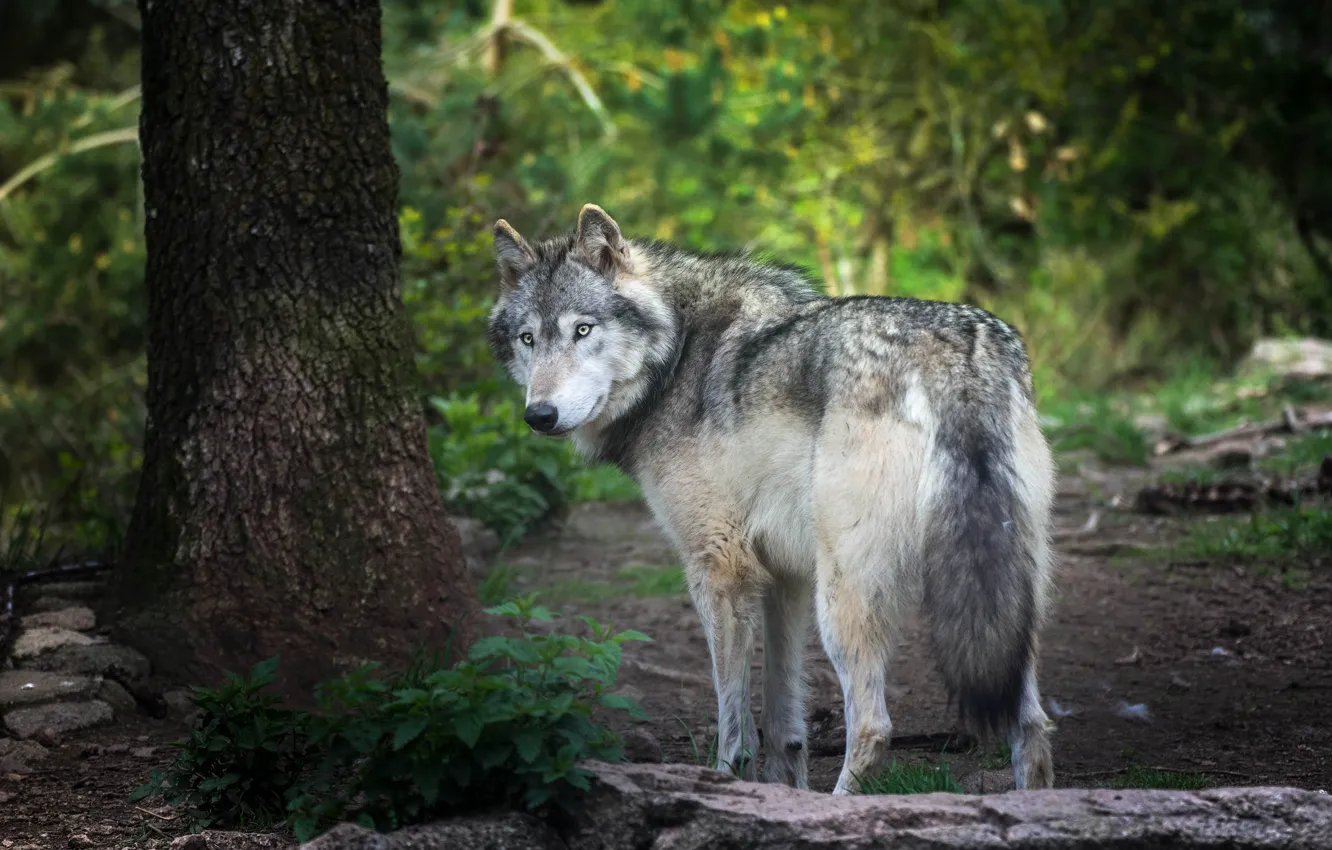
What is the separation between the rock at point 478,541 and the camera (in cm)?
671

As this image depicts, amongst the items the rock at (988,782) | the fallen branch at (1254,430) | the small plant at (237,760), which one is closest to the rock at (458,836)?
the small plant at (237,760)

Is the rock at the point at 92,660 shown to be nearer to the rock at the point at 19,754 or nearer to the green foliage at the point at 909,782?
the rock at the point at 19,754

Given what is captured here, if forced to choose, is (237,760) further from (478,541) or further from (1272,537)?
(1272,537)

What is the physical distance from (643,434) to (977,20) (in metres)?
9.53

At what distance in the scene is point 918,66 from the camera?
13.3 metres

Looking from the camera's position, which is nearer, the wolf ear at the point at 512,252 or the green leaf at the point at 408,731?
the green leaf at the point at 408,731

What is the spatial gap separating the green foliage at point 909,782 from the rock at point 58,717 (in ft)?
9.31

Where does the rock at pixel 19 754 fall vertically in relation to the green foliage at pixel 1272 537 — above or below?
below

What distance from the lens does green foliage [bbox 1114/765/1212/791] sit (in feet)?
12.3

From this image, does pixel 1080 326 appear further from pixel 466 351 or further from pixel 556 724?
pixel 556 724

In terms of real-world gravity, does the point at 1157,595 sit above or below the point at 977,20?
below

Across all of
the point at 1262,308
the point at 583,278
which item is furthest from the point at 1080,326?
the point at 583,278

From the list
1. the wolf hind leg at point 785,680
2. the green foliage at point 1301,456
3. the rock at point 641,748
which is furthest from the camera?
the green foliage at point 1301,456

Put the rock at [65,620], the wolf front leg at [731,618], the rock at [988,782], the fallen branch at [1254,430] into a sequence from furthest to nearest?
the fallen branch at [1254,430]
the rock at [65,620]
the wolf front leg at [731,618]
the rock at [988,782]
